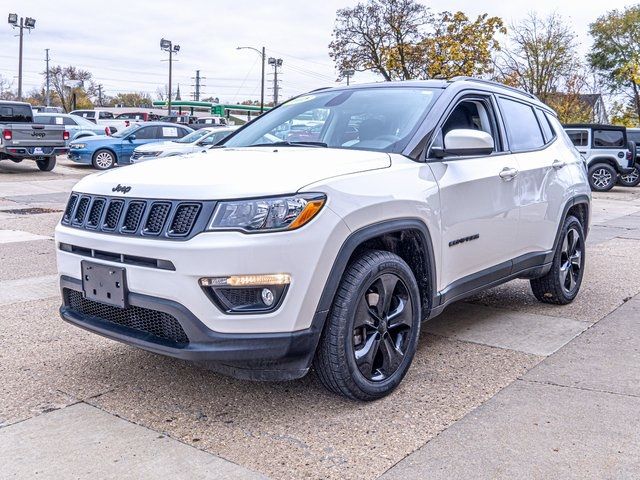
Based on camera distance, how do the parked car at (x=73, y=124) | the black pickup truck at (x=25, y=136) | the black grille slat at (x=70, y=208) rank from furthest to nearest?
the parked car at (x=73, y=124) < the black pickup truck at (x=25, y=136) < the black grille slat at (x=70, y=208)

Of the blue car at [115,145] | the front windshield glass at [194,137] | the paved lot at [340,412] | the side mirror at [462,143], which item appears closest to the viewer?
the paved lot at [340,412]

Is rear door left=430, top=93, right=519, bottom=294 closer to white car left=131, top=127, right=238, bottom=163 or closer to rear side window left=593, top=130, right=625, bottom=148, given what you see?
white car left=131, top=127, right=238, bottom=163

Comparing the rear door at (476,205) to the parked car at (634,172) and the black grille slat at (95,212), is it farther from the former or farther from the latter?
the parked car at (634,172)

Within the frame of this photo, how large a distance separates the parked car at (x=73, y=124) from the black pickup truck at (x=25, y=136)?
14.8ft

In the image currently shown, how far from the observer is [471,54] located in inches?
1528

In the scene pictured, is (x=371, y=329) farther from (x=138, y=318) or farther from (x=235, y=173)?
(x=138, y=318)

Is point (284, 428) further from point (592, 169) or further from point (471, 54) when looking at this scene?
point (471, 54)

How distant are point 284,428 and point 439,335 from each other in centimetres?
192

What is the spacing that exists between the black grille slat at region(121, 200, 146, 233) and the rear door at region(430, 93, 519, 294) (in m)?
1.71

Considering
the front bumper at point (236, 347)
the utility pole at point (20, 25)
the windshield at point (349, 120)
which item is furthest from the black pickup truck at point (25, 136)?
the utility pole at point (20, 25)

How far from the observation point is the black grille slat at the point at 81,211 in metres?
3.70

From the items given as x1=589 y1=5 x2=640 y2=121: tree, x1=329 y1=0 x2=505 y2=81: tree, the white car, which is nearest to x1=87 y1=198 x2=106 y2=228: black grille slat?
the white car

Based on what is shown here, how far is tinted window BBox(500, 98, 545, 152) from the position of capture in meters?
5.17

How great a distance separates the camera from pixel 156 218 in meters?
3.30
